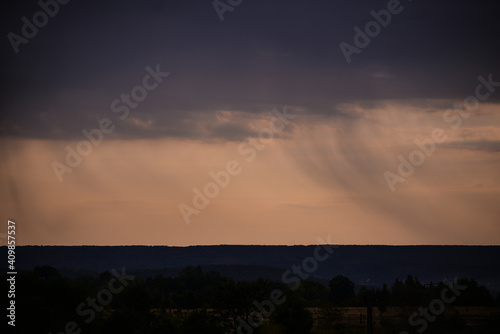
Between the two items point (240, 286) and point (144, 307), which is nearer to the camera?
point (240, 286)

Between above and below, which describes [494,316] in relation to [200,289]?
below

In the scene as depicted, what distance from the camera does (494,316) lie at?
53.7m

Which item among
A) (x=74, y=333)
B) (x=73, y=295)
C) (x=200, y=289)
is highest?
(x=200, y=289)

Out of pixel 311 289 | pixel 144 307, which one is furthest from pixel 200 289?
pixel 144 307

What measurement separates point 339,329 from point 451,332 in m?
12.5

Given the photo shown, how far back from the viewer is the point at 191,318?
1934 inches

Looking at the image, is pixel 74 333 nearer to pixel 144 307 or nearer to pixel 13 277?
pixel 13 277

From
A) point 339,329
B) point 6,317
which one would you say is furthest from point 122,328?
point 339,329

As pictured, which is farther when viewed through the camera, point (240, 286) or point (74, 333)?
point (240, 286)

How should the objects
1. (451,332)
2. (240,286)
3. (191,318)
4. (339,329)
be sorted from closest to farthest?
(191,318) → (451,332) → (240,286) → (339,329)

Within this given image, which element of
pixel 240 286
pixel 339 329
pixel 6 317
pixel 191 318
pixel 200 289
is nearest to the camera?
pixel 6 317

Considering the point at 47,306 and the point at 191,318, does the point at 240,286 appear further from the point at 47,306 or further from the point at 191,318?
the point at 47,306

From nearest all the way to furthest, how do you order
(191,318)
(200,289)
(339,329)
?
(191,318), (339,329), (200,289)

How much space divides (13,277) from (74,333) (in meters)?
6.56
